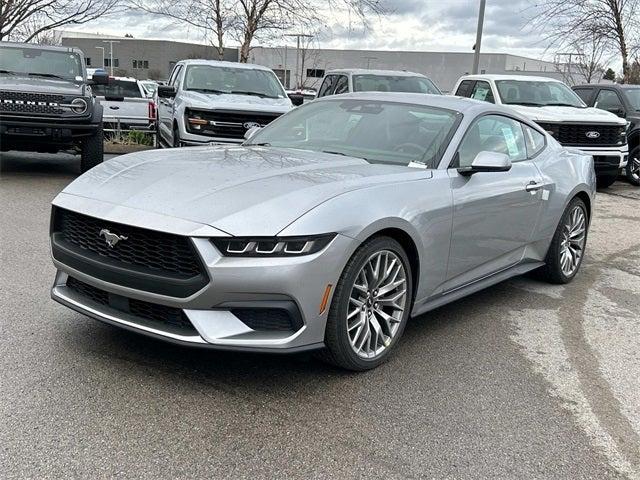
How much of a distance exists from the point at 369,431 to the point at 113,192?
6.01ft

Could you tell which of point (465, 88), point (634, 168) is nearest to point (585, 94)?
point (634, 168)

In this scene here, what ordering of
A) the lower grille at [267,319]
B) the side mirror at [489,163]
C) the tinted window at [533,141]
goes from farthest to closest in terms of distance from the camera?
the tinted window at [533,141]
the side mirror at [489,163]
the lower grille at [267,319]

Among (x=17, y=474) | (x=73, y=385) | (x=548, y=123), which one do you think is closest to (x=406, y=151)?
(x=73, y=385)

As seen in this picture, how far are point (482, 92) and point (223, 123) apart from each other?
17.1 feet

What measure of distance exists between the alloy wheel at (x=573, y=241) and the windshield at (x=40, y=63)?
8.03 meters

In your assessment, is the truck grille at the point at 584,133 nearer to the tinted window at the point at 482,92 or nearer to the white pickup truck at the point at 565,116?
the white pickup truck at the point at 565,116

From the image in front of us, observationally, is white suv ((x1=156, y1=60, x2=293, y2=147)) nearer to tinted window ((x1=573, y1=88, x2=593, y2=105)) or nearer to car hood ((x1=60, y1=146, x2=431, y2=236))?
car hood ((x1=60, y1=146, x2=431, y2=236))

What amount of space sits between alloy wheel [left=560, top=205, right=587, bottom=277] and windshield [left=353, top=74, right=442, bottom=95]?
6525mm

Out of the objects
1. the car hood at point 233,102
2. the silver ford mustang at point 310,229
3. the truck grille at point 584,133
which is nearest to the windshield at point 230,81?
the car hood at point 233,102

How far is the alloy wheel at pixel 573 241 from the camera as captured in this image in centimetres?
571

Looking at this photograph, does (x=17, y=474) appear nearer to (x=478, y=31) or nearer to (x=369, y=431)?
(x=369, y=431)

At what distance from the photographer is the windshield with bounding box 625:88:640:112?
1342 cm

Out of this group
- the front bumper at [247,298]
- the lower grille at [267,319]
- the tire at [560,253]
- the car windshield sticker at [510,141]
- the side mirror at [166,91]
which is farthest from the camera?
the side mirror at [166,91]

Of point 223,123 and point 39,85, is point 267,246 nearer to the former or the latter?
point 223,123
